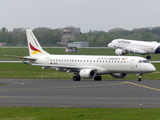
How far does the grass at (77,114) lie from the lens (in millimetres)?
23469

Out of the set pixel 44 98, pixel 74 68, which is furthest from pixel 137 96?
pixel 74 68

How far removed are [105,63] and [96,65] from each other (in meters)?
1.26

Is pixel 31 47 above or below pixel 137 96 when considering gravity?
above

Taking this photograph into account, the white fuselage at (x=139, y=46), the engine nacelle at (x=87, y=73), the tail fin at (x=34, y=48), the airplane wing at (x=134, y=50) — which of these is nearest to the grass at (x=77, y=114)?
the engine nacelle at (x=87, y=73)

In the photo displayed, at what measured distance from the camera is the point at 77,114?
24797 millimetres

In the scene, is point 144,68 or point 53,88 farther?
point 144,68

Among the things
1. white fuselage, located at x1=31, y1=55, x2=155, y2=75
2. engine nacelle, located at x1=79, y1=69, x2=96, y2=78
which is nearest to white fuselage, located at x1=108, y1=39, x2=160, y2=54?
white fuselage, located at x1=31, y1=55, x2=155, y2=75

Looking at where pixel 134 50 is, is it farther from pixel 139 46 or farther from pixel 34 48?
pixel 34 48

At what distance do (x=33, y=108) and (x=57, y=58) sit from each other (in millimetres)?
29027

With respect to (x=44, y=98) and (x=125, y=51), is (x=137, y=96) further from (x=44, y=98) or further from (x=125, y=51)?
(x=125, y=51)

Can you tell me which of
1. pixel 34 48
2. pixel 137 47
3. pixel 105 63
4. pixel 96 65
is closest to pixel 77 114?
pixel 105 63

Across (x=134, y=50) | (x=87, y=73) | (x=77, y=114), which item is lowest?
(x=77, y=114)

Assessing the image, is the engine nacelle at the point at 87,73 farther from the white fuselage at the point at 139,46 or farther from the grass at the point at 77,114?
the white fuselage at the point at 139,46

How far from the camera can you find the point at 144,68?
5100cm
